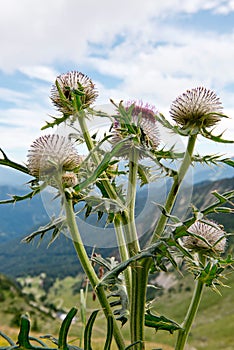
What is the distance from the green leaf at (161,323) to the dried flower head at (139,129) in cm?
99

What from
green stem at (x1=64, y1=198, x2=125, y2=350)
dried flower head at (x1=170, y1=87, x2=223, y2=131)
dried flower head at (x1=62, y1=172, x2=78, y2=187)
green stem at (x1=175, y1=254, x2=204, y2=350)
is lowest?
green stem at (x1=175, y1=254, x2=204, y2=350)

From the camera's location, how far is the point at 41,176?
2.37 m

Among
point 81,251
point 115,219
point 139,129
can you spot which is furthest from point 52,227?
point 139,129

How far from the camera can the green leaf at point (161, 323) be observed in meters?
2.52

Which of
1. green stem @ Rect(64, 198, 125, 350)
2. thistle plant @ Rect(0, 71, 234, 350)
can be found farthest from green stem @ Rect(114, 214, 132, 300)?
green stem @ Rect(64, 198, 125, 350)

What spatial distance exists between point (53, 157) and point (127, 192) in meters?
0.48

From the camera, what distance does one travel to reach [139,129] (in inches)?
87.0

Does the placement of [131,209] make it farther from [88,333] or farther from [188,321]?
[188,321]

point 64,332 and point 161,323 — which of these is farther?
point 161,323

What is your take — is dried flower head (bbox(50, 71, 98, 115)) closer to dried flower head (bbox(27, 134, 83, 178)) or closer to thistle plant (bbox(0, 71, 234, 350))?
thistle plant (bbox(0, 71, 234, 350))

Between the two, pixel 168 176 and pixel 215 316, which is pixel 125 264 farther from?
pixel 215 316

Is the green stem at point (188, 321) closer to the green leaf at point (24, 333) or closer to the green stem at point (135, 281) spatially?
the green stem at point (135, 281)

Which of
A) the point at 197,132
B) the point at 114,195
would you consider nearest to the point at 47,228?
the point at 114,195

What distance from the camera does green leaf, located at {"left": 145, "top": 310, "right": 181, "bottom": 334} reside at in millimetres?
2520
